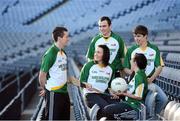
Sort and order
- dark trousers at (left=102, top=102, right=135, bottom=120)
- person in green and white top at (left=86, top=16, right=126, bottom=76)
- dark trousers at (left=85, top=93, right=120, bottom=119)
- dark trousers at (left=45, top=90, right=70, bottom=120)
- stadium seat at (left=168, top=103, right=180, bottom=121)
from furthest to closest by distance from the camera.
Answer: person in green and white top at (left=86, top=16, right=126, bottom=76) < dark trousers at (left=45, top=90, right=70, bottom=120) < dark trousers at (left=85, top=93, right=120, bottom=119) < dark trousers at (left=102, top=102, right=135, bottom=120) < stadium seat at (left=168, top=103, right=180, bottom=121)

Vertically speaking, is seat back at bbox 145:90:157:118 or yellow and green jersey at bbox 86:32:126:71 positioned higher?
yellow and green jersey at bbox 86:32:126:71

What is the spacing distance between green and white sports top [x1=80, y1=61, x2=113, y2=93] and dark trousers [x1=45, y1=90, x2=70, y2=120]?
0.24 meters

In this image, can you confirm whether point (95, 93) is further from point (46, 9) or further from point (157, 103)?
point (46, 9)

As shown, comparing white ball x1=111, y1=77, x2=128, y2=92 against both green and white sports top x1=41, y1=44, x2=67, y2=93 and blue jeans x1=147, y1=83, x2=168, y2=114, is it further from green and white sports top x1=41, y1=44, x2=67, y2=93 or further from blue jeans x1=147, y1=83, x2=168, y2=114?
green and white sports top x1=41, y1=44, x2=67, y2=93

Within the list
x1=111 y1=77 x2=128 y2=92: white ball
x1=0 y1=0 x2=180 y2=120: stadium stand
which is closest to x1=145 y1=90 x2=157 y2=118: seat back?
x1=111 y1=77 x2=128 y2=92: white ball

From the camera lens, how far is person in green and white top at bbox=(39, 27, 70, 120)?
14.6ft

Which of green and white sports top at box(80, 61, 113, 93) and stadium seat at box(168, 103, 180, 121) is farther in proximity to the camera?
green and white sports top at box(80, 61, 113, 93)

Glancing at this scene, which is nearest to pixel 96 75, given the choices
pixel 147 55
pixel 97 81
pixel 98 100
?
pixel 97 81

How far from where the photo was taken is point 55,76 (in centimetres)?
452

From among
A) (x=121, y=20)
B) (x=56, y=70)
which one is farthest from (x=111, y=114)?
(x=121, y=20)

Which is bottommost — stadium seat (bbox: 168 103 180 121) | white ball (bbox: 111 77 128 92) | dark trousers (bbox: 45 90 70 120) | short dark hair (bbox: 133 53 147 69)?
dark trousers (bbox: 45 90 70 120)

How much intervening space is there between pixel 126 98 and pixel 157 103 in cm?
27

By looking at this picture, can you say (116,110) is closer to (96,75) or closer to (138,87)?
(138,87)

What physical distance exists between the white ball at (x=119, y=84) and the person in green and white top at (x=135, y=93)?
45 mm
